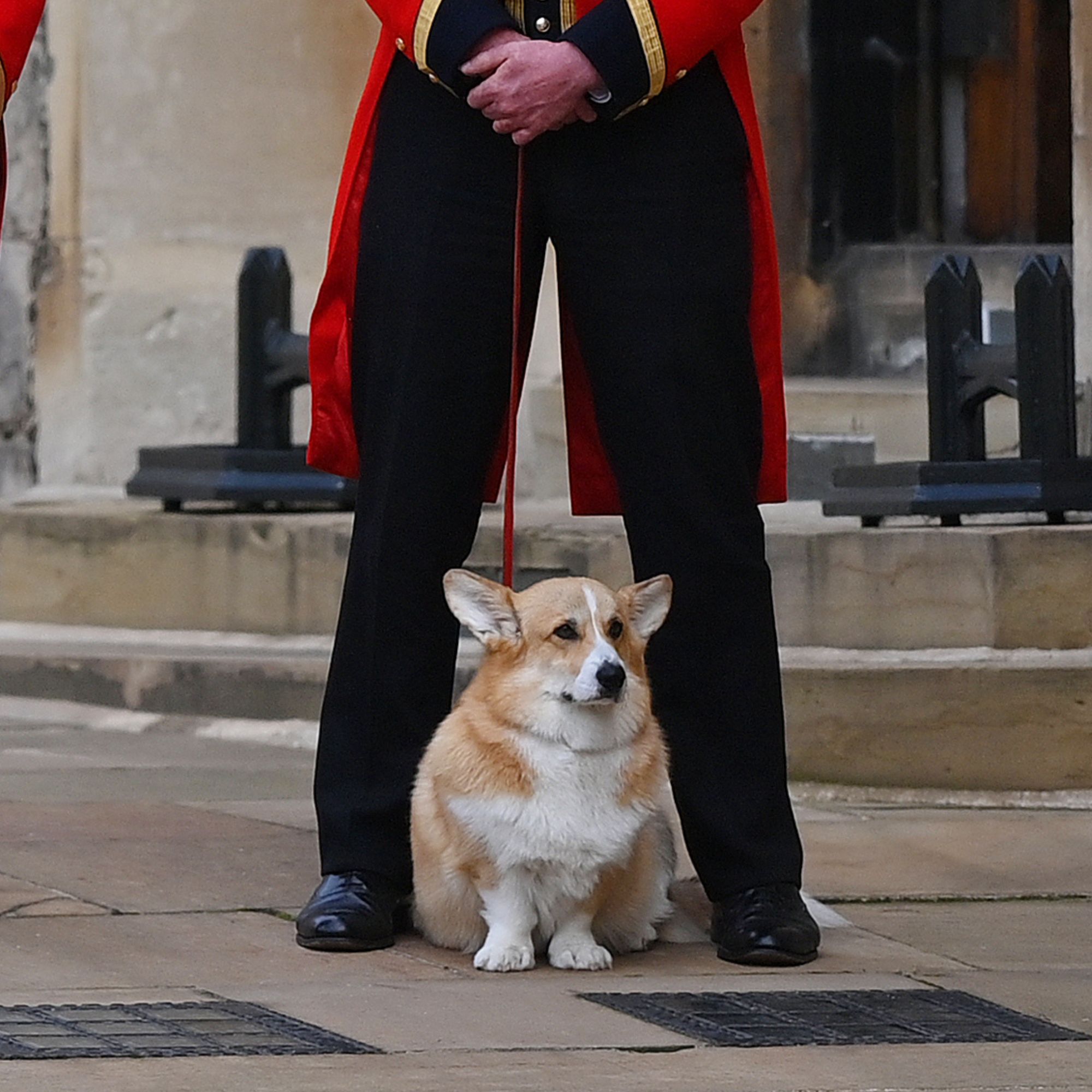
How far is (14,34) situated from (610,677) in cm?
128

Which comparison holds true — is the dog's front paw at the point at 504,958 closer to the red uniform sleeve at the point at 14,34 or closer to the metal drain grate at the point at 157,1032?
the metal drain grate at the point at 157,1032

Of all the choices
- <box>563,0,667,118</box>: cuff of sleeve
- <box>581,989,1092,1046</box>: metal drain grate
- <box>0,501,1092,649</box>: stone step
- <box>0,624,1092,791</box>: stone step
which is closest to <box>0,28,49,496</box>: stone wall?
<box>0,501,1092,649</box>: stone step

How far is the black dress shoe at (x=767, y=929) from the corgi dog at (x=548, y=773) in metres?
0.14

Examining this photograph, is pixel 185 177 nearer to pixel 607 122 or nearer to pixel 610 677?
pixel 607 122

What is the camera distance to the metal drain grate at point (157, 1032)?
288 cm

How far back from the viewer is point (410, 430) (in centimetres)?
356

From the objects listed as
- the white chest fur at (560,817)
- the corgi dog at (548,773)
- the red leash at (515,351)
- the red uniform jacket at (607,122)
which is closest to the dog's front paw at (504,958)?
the corgi dog at (548,773)

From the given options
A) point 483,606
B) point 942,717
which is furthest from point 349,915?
point 942,717

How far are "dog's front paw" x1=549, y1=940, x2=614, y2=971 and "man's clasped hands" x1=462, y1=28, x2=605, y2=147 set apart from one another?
1.10 m

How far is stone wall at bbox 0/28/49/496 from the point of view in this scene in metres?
7.20

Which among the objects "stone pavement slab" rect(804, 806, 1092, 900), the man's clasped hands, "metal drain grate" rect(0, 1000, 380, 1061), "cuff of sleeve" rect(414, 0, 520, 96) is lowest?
"stone pavement slab" rect(804, 806, 1092, 900)

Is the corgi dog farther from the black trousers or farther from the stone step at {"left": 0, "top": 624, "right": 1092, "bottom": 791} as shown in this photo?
the stone step at {"left": 0, "top": 624, "right": 1092, "bottom": 791}

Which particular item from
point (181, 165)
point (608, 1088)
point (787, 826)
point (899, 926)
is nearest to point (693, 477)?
point (787, 826)

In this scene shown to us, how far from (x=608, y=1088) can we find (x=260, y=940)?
0.92 meters
